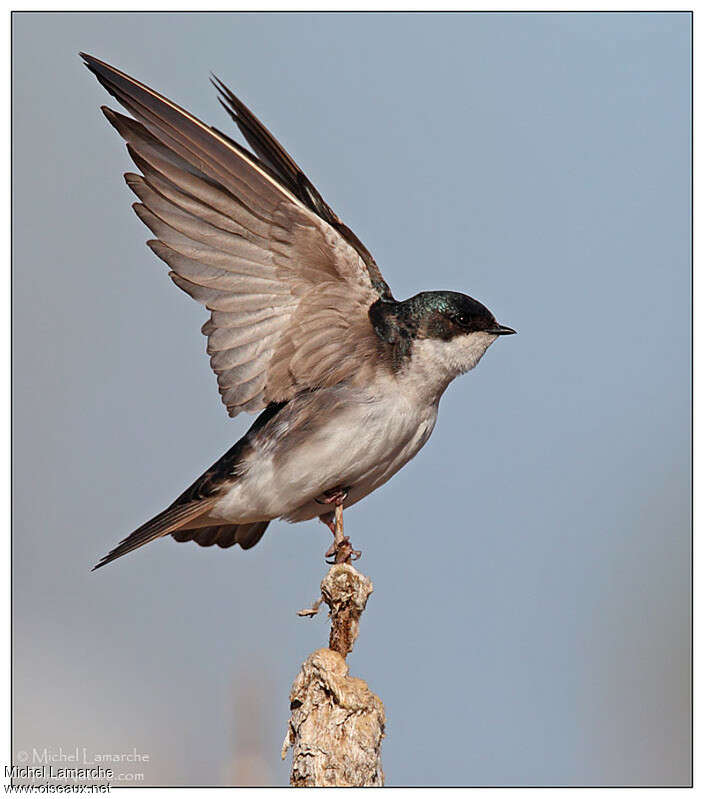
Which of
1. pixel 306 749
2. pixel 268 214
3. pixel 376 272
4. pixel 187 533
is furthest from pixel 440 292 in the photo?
pixel 306 749

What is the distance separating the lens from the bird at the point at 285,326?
2.95 meters

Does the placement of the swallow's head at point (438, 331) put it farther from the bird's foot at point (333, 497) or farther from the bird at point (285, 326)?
the bird's foot at point (333, 497)

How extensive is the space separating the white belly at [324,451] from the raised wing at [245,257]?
0.33ft

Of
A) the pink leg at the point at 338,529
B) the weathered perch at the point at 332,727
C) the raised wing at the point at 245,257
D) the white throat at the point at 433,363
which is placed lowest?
the weathered perch at the point at 332,727

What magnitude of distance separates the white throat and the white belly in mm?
53

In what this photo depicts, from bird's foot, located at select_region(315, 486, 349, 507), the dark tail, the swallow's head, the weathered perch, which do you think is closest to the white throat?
the swallow's head

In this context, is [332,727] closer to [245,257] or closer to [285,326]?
[285,326]

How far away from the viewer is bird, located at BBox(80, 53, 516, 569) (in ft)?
9.68

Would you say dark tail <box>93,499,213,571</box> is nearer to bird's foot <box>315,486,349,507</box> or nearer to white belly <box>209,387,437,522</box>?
white belly <box>209,387,437,522</box>

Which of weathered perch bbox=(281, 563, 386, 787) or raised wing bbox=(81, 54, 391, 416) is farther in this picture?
raised wing bbox=(81, 54, 391, 416)

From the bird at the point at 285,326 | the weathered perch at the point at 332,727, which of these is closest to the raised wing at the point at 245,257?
the bird at the point at 285,326

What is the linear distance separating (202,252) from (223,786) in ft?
4.62

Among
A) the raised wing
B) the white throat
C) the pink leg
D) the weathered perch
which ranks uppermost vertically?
the raised wing

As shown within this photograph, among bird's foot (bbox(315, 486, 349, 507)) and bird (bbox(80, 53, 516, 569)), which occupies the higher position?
bird (bbox(80, 53, 516, 569))
